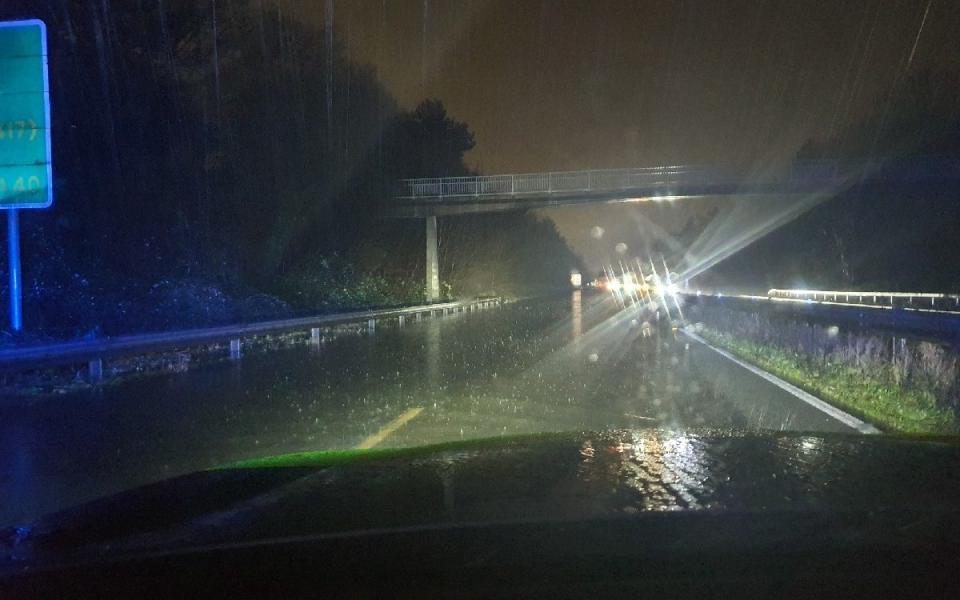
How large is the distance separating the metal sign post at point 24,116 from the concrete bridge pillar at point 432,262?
39.8 m

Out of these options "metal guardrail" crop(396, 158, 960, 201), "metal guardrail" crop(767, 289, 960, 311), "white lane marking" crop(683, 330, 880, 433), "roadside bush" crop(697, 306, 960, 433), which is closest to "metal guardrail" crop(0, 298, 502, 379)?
"white lane marking" crop(683, 330, 880, 433)

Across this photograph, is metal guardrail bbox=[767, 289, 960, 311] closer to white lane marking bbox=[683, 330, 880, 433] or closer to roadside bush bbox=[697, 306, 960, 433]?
roadside bush bbox=[697, 306, 960, 433]

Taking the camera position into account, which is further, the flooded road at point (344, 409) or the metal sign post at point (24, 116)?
the metal sign post at point (24, 116)

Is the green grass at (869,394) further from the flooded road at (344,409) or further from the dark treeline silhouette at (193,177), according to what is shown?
the dark treeline silhouette at (193,177)

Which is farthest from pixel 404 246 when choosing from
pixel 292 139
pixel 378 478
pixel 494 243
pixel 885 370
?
pixel 378 478

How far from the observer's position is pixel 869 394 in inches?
506

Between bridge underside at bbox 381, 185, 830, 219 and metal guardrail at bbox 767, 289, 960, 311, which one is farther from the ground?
bridge underside at bbox 381, 185, 830, 219

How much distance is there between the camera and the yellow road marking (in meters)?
9.60

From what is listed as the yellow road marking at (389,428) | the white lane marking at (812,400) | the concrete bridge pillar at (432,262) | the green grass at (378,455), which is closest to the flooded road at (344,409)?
the yellow road marking at (389,428)

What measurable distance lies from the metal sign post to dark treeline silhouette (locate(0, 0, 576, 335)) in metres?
6.23

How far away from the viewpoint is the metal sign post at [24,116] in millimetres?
16969

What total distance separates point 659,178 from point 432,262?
59.3ft

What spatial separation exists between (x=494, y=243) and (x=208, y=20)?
6188 cm

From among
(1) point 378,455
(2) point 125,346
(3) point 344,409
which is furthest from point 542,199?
(1) point 378,455
